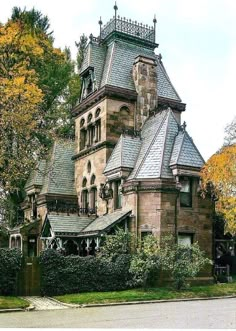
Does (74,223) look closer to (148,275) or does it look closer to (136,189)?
(136,189)

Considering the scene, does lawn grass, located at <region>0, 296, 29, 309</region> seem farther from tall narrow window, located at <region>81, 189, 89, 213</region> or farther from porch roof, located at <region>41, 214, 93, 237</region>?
tall narrow window, located at <region>81, 189, 89, 213</region>

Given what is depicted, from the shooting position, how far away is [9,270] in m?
23.2

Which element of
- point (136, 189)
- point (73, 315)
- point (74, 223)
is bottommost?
point (73, 315)

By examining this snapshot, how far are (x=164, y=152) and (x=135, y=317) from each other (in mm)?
13509

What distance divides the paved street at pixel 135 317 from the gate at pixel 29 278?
453cm

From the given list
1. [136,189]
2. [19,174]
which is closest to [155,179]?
[136,189]

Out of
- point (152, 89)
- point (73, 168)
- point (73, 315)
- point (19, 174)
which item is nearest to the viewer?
point (73, 315)

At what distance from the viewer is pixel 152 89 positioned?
3438 centimetres

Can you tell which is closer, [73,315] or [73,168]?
[73,315]

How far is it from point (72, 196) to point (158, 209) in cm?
1074

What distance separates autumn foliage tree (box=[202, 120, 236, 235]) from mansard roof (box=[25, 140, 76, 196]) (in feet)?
39.4

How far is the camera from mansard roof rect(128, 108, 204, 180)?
27875mm

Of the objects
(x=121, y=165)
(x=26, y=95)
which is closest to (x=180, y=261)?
(x=121, y=165)

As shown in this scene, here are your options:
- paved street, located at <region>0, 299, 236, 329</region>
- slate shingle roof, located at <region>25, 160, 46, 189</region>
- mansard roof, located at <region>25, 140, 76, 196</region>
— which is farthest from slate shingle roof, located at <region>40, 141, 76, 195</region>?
paved street, located at <region>0, 299, 236, 329</region>
